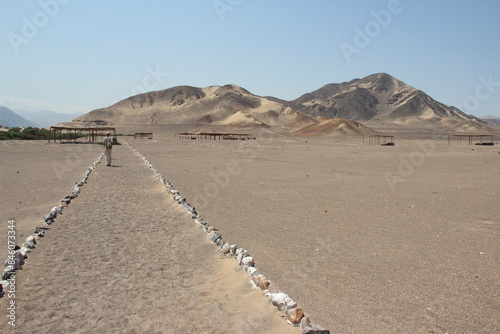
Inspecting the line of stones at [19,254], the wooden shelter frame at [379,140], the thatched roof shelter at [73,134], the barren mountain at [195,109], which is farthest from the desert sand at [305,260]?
the barren mountain at [195,109]

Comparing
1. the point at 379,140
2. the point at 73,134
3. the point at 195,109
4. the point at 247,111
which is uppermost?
the point at 195,109

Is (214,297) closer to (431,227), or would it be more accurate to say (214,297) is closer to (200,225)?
(200,225)

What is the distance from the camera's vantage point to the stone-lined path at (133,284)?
4.14 meters

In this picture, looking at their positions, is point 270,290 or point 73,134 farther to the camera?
point 73,134

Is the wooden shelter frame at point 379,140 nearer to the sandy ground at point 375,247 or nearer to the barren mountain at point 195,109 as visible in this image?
the sandy ground at point 375,247

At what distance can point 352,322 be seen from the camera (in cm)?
420

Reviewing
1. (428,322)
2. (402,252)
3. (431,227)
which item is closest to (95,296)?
(428,322)

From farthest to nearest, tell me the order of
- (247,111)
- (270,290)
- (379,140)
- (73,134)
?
(247,111)
(379,140)
(73,134)
(270,290)

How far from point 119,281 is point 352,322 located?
2.72 metres

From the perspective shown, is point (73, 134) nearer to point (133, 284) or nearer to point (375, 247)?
point (375, 247)

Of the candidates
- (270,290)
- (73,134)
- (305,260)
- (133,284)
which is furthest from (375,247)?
(73,134)

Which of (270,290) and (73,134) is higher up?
(73,134)

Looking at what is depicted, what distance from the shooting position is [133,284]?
5.11m

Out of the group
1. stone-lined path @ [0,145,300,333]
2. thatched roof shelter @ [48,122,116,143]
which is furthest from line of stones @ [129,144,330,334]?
thatched roof shelter @ [48,122,116,143]
